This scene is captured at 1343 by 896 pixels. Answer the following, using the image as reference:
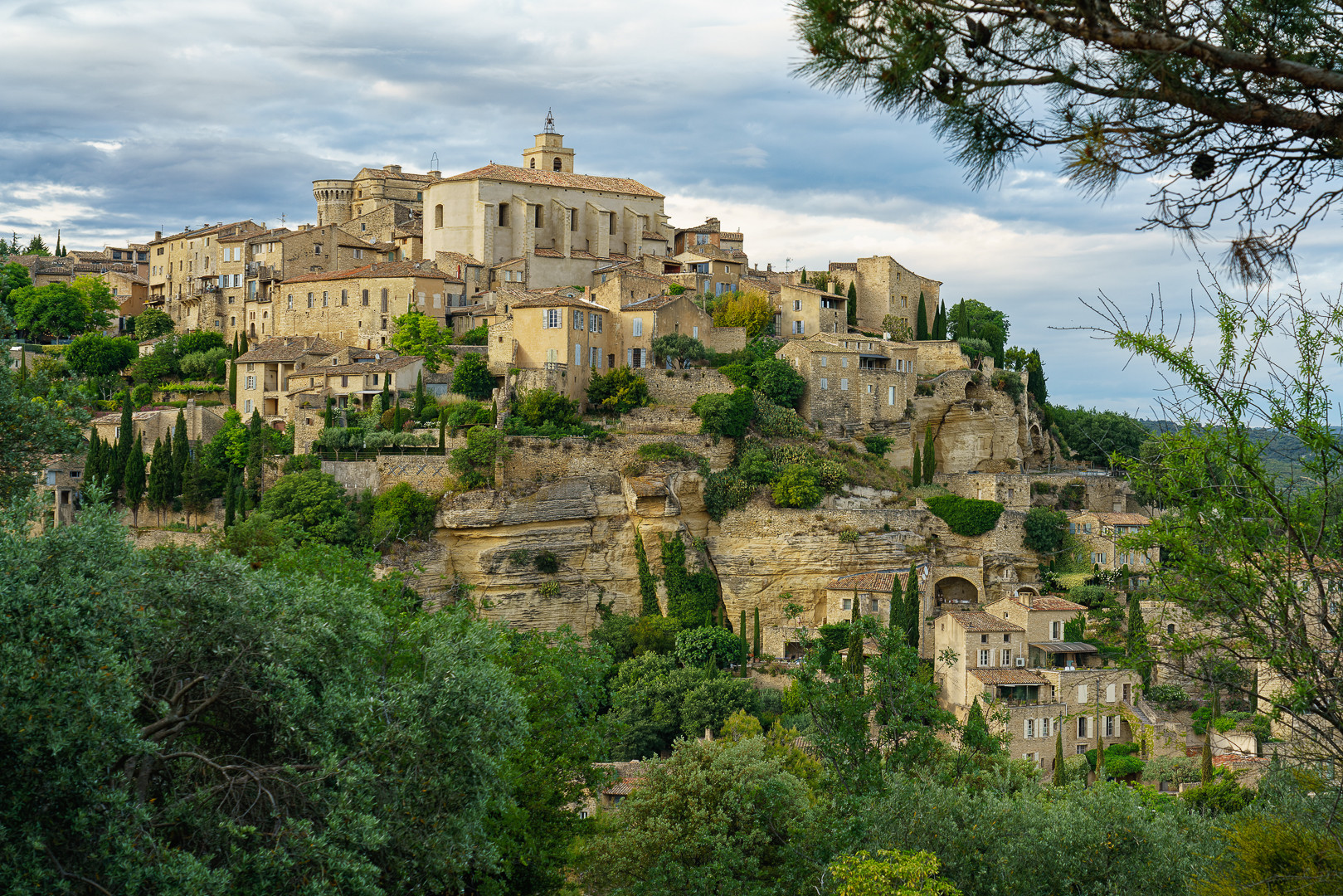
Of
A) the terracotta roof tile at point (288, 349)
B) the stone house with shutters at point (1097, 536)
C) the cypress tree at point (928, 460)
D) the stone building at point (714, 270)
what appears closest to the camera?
the stone house with shutters at point (1097, 536)

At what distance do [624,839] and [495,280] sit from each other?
41.2 metres

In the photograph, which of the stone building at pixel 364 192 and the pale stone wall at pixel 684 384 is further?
the stone building at pixel 364 192

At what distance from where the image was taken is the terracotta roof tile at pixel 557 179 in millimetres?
65875

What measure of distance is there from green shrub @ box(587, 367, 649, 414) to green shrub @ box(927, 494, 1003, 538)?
12495mm

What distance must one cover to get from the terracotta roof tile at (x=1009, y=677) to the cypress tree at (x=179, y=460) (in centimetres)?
2986

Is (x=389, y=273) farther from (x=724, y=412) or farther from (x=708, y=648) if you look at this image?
(x=708, y=648)

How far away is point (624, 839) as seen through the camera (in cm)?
2520

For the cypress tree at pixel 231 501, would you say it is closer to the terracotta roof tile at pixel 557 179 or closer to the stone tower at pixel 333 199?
the terracotta roof tile at pixel 557 179

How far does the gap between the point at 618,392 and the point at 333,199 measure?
35.9 metres

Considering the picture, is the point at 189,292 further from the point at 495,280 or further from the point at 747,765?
the point at 747,765

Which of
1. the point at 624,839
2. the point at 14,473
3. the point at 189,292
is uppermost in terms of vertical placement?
the point at 189,292

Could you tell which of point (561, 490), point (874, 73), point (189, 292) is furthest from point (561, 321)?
point (874, 73)

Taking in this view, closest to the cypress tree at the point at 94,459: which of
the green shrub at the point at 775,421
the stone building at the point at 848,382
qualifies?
the green shrub at the point at 775,421

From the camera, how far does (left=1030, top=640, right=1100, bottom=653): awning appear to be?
45000 mm
